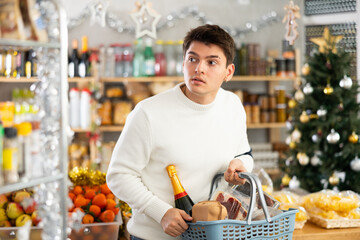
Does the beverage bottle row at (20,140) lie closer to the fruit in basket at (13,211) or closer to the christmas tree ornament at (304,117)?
the fruit in basket at (13,211)

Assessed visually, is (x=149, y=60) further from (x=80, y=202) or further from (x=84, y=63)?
(x=80, y=202)

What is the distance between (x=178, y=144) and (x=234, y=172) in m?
0.25

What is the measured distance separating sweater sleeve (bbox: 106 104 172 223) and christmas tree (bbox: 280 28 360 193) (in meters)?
2.55

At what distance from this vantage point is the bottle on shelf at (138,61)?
5516mm

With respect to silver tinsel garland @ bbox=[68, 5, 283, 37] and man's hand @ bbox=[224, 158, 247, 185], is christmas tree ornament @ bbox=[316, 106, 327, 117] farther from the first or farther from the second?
man's hand @ bbox=[224, 158, 247, 185]

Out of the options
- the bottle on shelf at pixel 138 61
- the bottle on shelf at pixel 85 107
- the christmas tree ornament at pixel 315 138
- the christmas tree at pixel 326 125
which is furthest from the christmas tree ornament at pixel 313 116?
the bottle on shelf at pixel 85 107

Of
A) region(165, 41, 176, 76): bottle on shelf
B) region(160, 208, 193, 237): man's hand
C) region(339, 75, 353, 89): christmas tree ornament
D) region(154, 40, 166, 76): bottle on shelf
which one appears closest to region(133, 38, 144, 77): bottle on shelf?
region(154, 40, 166, 76): bottle on shelf

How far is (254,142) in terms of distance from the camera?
244 inches

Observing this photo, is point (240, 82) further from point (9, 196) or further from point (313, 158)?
point (9, 196)

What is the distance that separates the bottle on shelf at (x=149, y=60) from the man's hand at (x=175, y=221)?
3715 millimetres

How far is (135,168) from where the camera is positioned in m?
2.00

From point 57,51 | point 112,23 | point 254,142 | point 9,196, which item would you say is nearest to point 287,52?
point 254,142

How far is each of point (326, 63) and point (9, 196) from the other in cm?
291

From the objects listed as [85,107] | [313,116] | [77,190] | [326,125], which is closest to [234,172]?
[77,190]
